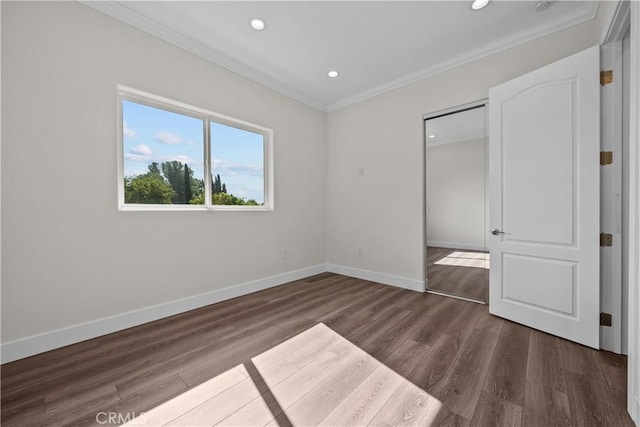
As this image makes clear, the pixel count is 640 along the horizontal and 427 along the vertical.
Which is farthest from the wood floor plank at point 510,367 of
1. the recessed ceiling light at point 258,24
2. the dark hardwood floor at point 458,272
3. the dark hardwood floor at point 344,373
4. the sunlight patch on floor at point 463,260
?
the recessed ceiling light at point 258,24

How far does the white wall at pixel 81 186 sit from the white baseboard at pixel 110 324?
41 mm

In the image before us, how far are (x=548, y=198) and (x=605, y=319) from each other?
3.41ft

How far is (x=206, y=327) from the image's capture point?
2.42 meters

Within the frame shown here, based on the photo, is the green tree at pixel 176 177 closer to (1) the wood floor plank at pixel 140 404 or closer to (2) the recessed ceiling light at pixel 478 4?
(1) the wood floor plank at pixel 140 404

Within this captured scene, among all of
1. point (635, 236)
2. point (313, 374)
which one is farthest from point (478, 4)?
point (313, 374)

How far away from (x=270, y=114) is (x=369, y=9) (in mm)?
1818

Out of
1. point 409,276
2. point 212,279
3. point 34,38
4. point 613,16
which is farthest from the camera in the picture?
point 409,276

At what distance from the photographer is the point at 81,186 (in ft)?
7.02

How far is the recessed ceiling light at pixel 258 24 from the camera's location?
8.13 feet

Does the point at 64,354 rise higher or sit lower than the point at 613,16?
lower

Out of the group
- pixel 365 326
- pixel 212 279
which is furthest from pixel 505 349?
pixel 212 279

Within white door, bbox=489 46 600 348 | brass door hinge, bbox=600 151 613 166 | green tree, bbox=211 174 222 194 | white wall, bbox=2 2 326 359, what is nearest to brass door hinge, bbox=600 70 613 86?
white door, bbox=489 46 600 348

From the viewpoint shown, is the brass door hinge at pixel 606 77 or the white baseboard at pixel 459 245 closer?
the brass door hinge at pixel 606 77

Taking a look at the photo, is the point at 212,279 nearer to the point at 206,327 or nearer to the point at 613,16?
the point at 206,327
